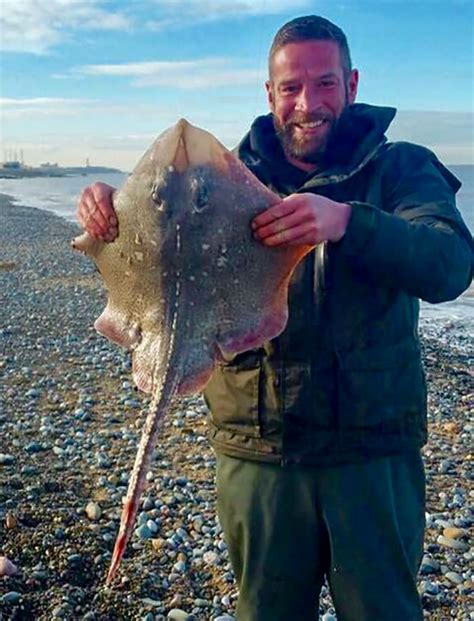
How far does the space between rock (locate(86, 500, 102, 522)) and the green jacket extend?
3.38 m

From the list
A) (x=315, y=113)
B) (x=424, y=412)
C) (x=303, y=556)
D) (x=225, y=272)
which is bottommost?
(x=303, y=556)

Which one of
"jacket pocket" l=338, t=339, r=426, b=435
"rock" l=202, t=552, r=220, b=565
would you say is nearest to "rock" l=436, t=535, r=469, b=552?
"rock" l=202, t=552, r=220, b=565


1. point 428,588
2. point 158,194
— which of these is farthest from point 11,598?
point 158,194

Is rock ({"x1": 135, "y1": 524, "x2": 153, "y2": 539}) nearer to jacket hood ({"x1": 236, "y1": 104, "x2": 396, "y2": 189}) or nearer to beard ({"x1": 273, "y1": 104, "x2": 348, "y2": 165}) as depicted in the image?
jacket hood ({"x1": 236, "y1": 104, "x2": 396, "y2": 189})

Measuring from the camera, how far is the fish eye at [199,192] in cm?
305

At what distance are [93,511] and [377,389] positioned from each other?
3.95 metres

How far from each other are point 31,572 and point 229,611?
1.46 meters

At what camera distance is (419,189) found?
344 centimetres

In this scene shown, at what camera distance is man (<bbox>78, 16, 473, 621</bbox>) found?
3.47 metres

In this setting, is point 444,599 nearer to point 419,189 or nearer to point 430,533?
point 430,533

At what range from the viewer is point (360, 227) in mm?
3123

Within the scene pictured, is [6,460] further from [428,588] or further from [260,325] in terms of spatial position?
[260,325]

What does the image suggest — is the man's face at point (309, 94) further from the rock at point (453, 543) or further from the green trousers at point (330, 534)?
the rock at point (453, 543)

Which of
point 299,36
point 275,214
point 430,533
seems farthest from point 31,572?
point 299,36
